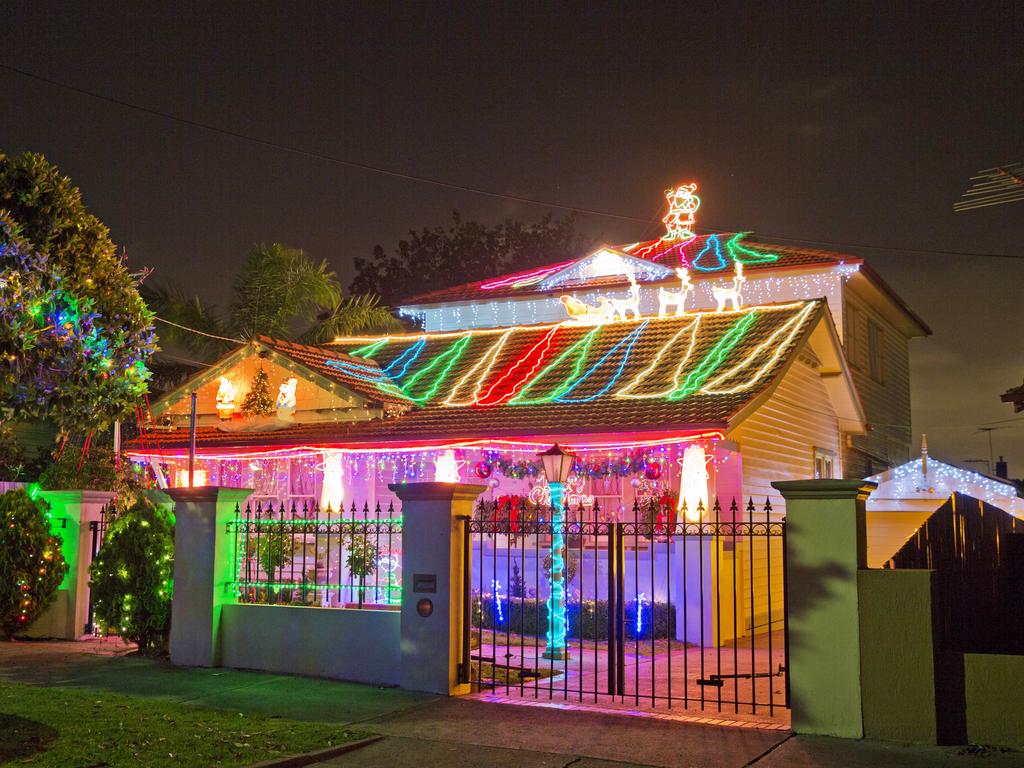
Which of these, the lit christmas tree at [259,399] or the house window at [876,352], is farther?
the house window at [876,352]

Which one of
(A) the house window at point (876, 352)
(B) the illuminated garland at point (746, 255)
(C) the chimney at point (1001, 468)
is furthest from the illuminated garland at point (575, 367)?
(C) the chimney at point (1001, 468)

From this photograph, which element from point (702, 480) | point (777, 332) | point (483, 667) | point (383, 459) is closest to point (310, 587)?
point (383, 459)

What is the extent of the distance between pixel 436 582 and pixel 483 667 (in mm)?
2020

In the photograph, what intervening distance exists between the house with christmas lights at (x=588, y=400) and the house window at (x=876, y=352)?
0.99 meters

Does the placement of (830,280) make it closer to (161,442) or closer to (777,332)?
(777,332)

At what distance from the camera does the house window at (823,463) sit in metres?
20.3

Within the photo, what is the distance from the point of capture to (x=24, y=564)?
530 inches

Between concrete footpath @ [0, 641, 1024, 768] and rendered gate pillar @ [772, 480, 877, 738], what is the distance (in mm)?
268

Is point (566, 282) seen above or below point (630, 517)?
above

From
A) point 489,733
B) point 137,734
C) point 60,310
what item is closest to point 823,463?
point 489,733

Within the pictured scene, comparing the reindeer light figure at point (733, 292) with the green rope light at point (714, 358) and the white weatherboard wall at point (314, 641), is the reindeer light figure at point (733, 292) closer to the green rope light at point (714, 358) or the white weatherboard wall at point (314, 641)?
the green rope light at point (714, 358)

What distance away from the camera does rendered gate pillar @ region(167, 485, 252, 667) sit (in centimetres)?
1176

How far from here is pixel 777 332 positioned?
17734mm

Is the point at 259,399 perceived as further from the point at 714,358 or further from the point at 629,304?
the point at 629,304
